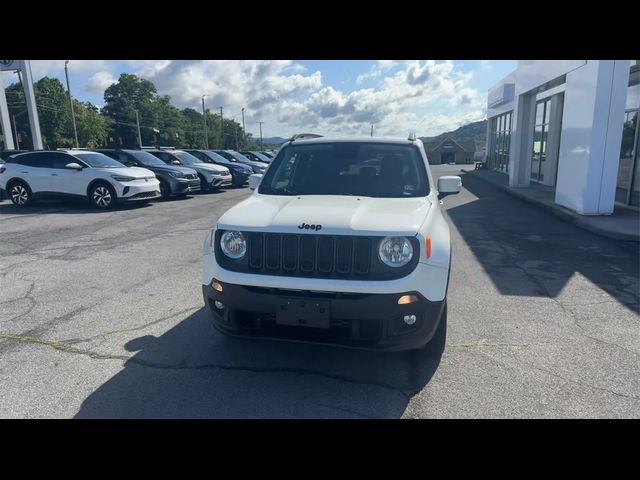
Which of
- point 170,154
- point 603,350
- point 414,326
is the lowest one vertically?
point 603,350

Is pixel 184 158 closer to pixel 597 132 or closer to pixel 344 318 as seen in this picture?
pixel 597 132

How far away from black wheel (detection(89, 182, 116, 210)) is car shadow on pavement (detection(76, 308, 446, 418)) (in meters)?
9.28

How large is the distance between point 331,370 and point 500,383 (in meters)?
1.30

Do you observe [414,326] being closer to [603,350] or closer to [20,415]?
[603,350]

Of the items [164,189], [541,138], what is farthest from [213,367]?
[541,138]

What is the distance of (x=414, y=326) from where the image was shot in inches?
119

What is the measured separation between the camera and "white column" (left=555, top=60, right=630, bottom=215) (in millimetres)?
9695

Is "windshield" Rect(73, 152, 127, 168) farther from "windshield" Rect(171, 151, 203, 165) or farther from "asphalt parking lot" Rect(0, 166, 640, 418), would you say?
"asphalt parking lot" Rect(0, 166, 640, 418)

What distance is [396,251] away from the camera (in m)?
3.05

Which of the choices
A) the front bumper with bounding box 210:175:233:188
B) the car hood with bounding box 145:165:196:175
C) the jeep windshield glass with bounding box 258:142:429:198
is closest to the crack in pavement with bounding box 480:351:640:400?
the jeep windshield glass with bounding box 258:142:429:198
